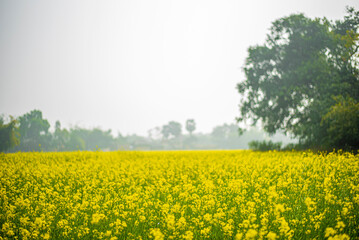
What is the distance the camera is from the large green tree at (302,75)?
1810cm

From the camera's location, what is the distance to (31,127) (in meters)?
67.2

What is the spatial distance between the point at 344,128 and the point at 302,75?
23.0 ft

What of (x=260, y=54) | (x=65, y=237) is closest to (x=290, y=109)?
(x=260, y=54)

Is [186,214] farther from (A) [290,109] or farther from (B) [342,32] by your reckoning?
(B) [342,32]

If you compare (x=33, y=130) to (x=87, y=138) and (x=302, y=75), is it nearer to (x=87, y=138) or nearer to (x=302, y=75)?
(x=87, y=138)

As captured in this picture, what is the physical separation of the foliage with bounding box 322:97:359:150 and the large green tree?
71cm

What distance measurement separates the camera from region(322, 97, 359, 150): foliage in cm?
1359

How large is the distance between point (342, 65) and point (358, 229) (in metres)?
19.0

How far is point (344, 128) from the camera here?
46.3 ft

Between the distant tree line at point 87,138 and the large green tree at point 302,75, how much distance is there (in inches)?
1017

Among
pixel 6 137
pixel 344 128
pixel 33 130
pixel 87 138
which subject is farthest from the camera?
pixel 87 138

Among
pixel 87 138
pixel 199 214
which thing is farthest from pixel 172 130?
pixel 199 214

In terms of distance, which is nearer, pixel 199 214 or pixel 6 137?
pixel 199 214

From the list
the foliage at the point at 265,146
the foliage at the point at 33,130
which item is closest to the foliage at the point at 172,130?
the foliage at the point at 33,130
